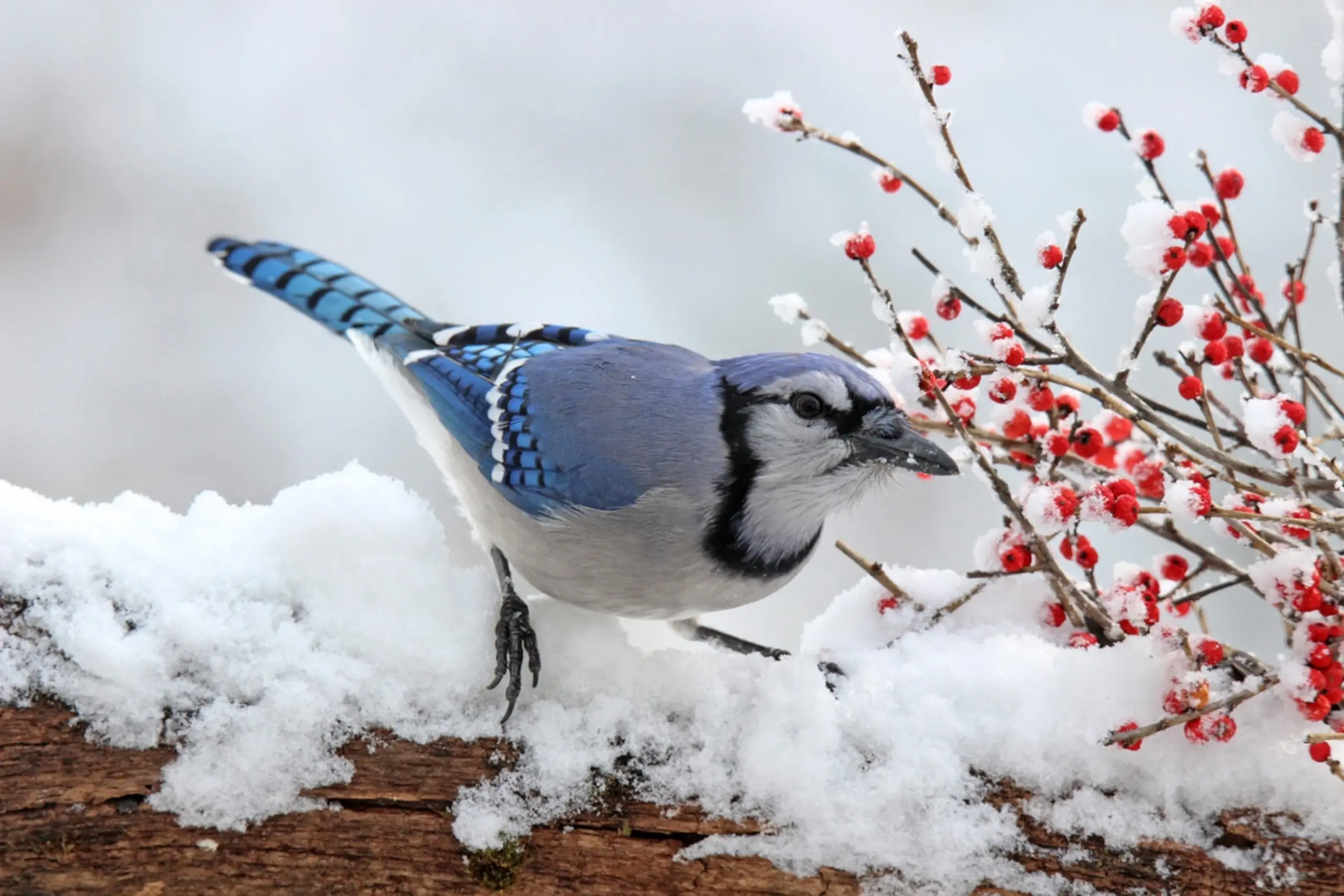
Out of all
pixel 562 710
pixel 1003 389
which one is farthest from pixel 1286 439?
pixel 562 710

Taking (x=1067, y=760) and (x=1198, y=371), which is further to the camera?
(x=1067, y=760)

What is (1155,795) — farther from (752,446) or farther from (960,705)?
(752,446)

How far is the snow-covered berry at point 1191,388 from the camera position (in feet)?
4.20

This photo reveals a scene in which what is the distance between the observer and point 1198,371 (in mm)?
1271

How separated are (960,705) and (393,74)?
261cm

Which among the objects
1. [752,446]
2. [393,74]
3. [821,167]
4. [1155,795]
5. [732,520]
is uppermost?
[393,74]

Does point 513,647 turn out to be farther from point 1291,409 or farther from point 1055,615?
point 1291,409

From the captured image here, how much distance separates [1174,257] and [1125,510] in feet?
0.88

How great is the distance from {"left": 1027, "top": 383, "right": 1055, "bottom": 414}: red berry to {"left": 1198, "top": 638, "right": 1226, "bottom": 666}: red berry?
0.32 m

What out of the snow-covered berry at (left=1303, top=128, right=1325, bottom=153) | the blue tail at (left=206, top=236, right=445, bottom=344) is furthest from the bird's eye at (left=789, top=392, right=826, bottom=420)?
the blue tail at (left=206, top=236, right=445, bottom=344)

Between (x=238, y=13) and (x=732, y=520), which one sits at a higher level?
(x=238, y=13)

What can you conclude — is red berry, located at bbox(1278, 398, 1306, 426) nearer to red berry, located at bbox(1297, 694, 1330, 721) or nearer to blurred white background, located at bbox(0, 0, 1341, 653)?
red berry, located at bbox(1297, 694, 1330, 721)

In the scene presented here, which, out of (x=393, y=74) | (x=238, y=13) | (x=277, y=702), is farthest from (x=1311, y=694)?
(x=238, y=13)

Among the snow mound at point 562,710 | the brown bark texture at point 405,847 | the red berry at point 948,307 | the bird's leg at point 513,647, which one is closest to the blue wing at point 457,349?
the bird's leg at point 513,647
